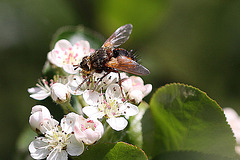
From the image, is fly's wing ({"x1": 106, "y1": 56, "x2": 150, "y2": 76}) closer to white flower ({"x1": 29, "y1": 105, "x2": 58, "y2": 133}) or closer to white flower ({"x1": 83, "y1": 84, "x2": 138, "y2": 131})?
white flower ({"x1": 83, "y1": 84, "x2": 138, "y2": 131})

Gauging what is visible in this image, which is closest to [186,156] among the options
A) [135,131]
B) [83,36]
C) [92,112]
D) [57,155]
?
[135,131]

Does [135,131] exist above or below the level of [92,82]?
below

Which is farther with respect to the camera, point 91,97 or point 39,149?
point 91,97

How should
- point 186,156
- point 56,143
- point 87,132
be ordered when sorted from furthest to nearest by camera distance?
point 186,156, point 56,143, point 87,132

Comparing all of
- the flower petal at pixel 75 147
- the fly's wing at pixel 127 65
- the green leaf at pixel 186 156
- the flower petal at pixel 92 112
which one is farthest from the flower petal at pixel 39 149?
the green leaf at pixel 186 156

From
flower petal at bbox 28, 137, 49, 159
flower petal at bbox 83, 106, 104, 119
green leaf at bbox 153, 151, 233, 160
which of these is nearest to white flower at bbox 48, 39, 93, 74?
flower petal at bbox 83, 106, 104, 119

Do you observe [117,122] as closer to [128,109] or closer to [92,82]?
[128,109]

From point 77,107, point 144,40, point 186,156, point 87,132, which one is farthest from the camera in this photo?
point 144,40

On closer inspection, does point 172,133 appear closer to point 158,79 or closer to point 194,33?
point 158,79
